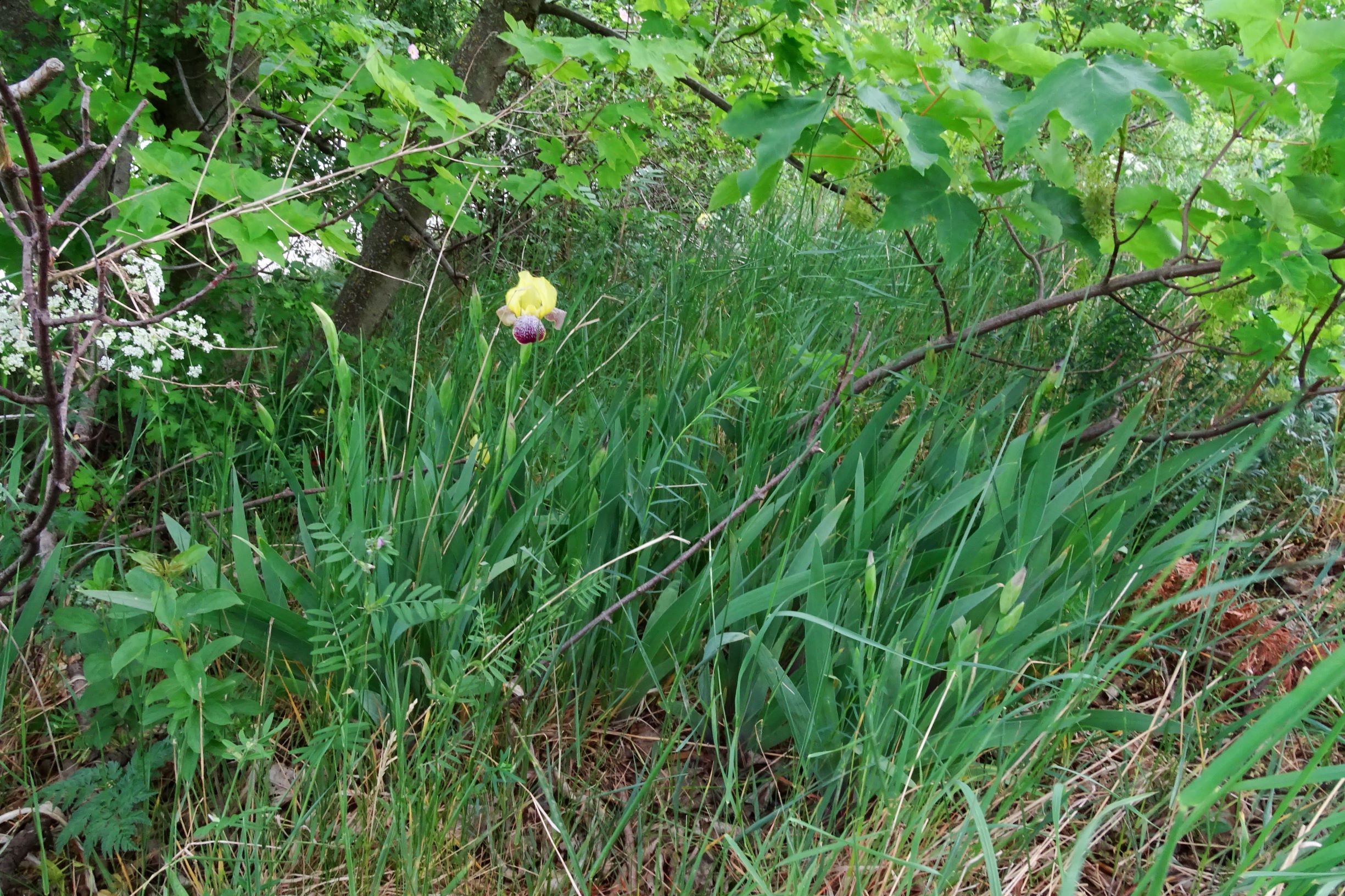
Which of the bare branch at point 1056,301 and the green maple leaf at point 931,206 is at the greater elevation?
the green maple leaf at point 931,206

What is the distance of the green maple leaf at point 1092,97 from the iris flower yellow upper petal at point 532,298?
81 cm

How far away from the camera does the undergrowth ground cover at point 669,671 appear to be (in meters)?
1.03

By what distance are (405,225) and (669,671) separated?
A: 1.98m

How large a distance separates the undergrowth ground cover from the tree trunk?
911 mm

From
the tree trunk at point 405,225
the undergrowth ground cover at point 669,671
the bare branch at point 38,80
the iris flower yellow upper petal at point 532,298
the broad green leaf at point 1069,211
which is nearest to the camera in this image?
the bare branch at point 38,80

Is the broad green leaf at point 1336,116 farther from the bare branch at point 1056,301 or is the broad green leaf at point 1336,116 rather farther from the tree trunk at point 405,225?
the tree trunk at point 405,225

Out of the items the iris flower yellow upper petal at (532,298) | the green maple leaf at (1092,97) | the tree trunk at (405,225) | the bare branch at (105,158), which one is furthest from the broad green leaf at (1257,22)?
the tree trunk at (405,225)

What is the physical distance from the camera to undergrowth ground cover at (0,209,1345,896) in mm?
1027

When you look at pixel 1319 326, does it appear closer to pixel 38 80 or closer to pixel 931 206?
pixel 931 206

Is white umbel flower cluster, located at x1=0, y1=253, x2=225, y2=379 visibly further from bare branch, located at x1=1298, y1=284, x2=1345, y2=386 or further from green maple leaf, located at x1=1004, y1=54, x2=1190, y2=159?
bare branch, located at x1=1298, y1=284, x2=1345, y2=386

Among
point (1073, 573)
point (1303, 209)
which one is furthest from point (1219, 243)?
point (1073, 573)

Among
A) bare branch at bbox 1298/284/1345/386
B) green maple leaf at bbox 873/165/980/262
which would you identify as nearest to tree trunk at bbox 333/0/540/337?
green maple leaf at bbox 873/165/980/262

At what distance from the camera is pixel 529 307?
1551 millimetres

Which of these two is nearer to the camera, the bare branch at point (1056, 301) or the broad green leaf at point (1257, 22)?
the broad green leaf at point (1257, 22)
